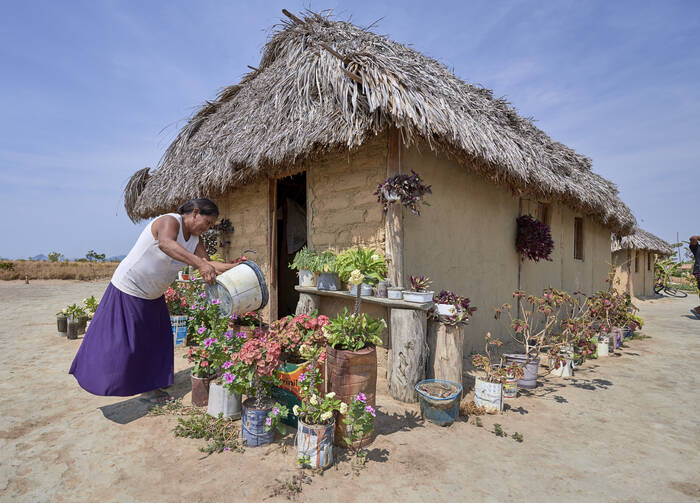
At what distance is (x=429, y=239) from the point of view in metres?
3.75

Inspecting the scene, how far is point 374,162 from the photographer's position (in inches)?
140

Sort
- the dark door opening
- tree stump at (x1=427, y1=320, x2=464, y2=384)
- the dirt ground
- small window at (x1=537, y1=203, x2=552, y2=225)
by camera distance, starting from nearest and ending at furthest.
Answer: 1. the dirt ground
2. tree stump at (x1=427, y1=320, x2=464, y2=384)
3. small window at (x1=537, y1=203, x2=552, y2=225)
4. the dark door opening

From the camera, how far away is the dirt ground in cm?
186

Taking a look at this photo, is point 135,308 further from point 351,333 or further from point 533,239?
point 533,239

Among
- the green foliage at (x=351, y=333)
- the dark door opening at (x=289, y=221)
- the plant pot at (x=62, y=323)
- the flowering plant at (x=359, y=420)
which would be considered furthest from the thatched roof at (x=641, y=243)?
the plant pot at (x=62, y=323)

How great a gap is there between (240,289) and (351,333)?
0.83 m

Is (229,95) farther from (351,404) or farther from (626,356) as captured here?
(626,356)

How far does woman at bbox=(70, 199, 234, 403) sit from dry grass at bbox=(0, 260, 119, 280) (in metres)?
16.9

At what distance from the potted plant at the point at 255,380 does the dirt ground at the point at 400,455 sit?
0.12 m

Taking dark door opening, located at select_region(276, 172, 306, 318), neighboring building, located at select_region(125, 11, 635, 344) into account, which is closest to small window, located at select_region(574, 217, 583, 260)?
neighboring building, located at select_region(125, 11, 635, 344)

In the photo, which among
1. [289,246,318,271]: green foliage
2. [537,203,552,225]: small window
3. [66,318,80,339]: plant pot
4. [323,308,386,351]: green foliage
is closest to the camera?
[323,308,386,351]: green foliage

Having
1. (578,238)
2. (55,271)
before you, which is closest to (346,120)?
(578,238)

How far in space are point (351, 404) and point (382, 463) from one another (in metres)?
0.39

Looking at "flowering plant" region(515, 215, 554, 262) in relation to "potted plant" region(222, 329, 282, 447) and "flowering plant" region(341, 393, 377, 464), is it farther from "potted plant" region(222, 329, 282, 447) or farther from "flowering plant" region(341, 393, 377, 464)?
"potted plant" region(222, 329, 282, 447)
